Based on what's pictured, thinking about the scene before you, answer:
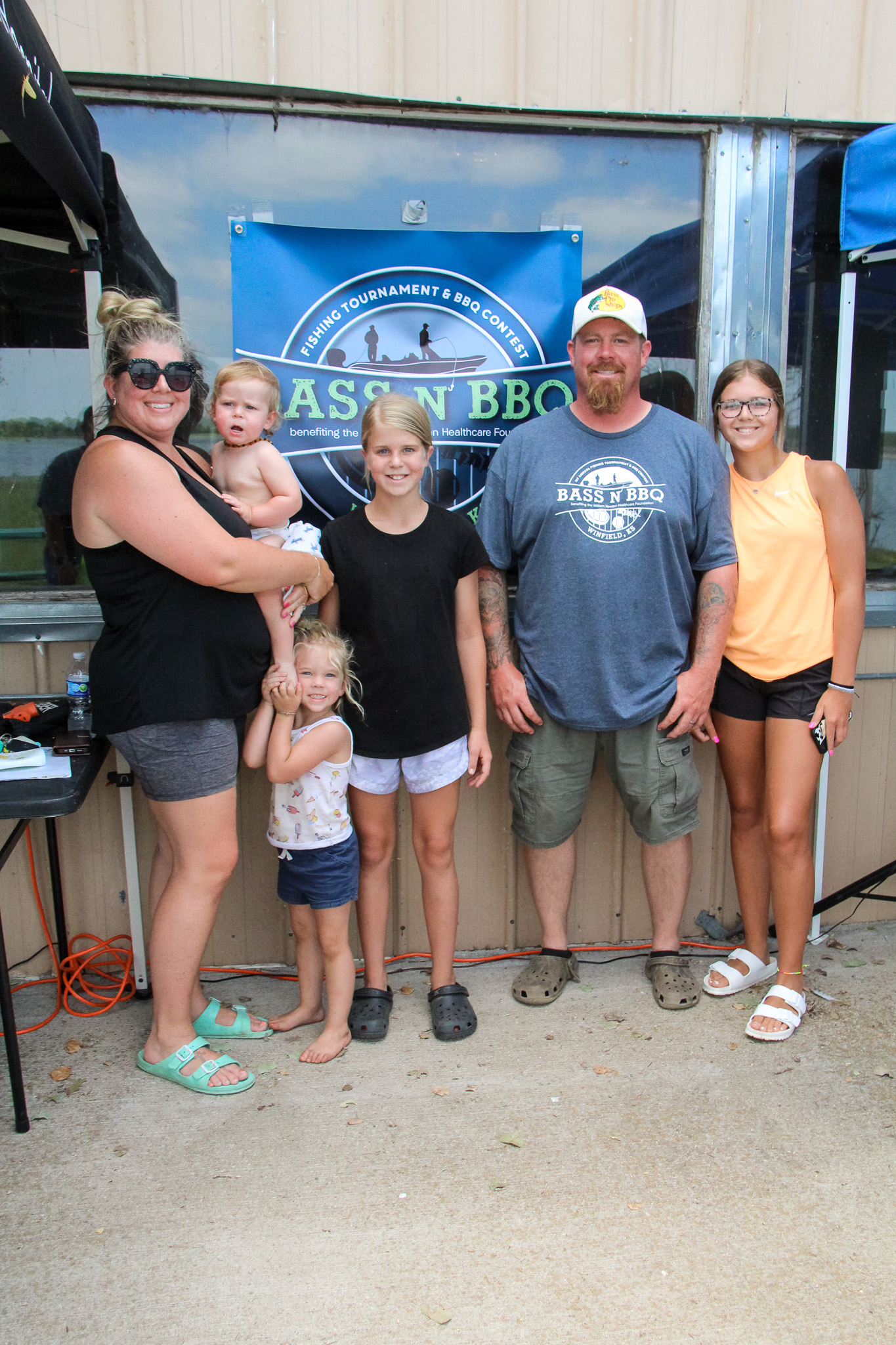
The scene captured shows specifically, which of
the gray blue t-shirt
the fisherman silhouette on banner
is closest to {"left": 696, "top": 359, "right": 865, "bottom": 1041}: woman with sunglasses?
the gray blue t-shirt

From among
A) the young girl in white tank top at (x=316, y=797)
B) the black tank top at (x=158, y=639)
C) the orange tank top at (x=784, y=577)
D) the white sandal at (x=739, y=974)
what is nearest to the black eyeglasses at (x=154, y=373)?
the black tank top at (x=158, y=639)

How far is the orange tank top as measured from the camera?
2854mm

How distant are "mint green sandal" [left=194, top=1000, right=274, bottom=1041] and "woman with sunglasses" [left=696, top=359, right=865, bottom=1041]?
1.50m

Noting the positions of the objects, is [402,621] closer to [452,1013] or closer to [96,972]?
[452,1013]

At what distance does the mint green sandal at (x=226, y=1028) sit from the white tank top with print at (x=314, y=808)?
60cm

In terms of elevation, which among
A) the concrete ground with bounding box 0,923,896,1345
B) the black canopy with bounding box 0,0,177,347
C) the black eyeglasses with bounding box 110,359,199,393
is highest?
the black canopy with bounding box 0,0,177,347

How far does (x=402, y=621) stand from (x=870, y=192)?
212 centimetres

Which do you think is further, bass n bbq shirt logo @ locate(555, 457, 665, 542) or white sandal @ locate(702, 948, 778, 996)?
white sandal @ locate(702, 948, 778, 996)

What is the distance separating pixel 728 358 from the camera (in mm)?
3338

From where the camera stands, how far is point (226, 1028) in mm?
2861

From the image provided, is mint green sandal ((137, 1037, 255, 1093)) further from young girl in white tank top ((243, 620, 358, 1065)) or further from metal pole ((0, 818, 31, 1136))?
metal pole ((0, 818, 31, 1136))

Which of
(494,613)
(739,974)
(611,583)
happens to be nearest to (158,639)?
(494,613)

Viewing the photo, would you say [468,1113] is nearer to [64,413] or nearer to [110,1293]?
[110,1293]

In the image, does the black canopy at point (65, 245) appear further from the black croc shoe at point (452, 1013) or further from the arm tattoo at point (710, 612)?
the black croc shoe at point (452, 1013)
